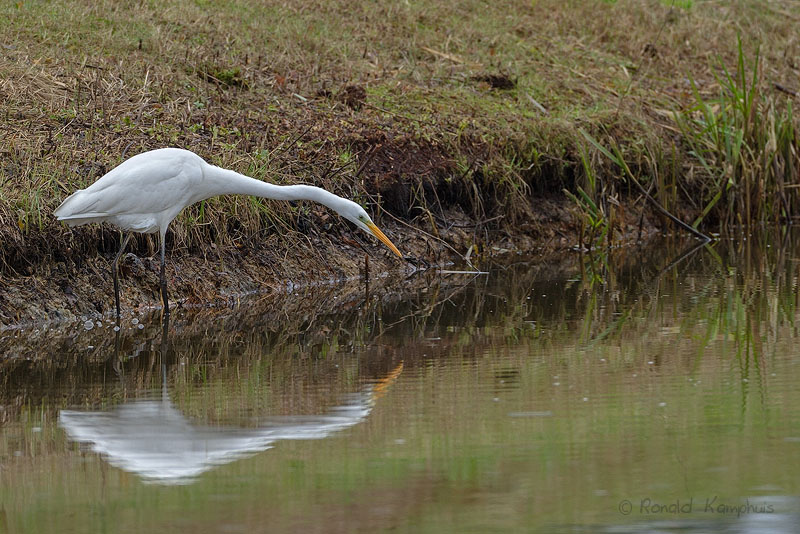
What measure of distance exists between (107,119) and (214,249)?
1.91 meters

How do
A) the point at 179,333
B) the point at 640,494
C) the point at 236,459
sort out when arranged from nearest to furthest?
the point at 640,494, the point at 236,459, the point at 179,333

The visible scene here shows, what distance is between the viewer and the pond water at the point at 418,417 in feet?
14.1

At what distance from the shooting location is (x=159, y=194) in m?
8.51

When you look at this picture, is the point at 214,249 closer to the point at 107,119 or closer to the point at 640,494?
the point at 107,119

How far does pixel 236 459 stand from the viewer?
16.5ft

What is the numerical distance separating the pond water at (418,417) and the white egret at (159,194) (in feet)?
2.53

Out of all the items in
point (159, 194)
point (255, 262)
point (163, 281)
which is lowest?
point (163, 281)

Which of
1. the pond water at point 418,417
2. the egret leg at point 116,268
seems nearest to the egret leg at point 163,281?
the pond water at point 418,417

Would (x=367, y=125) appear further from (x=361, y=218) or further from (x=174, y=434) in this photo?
(x=174, y=434)

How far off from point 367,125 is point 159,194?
416 cm

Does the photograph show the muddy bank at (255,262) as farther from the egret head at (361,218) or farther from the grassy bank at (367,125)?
the egret head at (361,218)

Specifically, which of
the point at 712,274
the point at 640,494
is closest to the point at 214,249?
the point at 712,274

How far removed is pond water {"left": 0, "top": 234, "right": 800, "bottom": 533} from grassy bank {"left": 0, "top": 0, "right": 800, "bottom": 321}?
1465mm

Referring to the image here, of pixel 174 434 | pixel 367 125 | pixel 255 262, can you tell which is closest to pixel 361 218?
pixel 255 262
